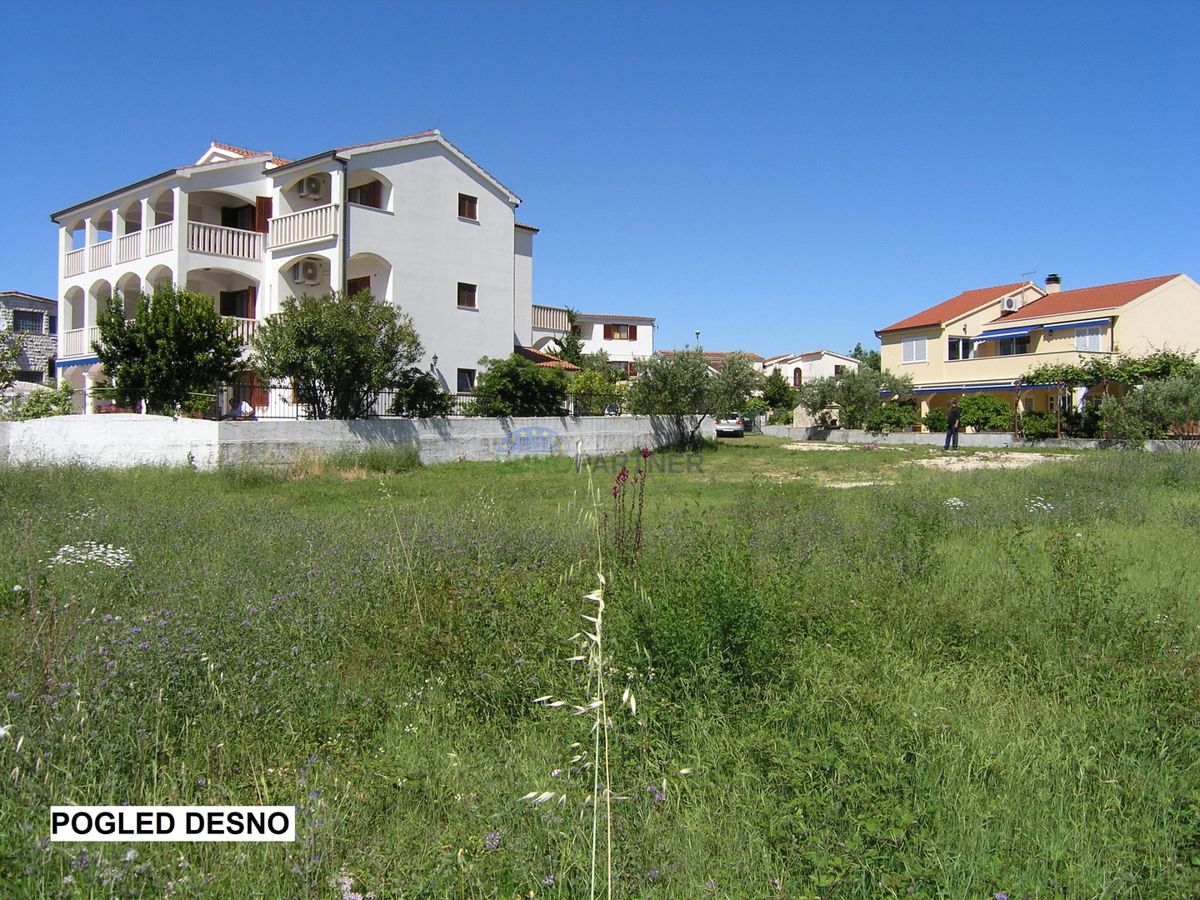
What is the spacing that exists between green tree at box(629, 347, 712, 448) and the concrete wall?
636 centimetres

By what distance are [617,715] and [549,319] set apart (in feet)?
110

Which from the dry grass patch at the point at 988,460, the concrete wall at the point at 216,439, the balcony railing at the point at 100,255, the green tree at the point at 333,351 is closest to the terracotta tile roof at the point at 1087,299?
the dry grass patch at the point at 988,460

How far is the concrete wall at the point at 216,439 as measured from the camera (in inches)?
626

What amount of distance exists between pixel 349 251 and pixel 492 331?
5676mm

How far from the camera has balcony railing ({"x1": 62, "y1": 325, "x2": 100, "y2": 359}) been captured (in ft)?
88.1

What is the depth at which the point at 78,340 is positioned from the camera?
2742 cm

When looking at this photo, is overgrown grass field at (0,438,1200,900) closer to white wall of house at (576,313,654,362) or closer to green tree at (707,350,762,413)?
green tree at (707,350,762,413)

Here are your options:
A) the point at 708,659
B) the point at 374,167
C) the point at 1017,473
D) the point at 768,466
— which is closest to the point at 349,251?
the point at 374,167

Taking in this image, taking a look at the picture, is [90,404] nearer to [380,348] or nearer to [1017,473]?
[380,348]

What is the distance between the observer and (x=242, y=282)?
87.9ft

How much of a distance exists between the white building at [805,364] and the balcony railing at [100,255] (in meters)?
48.9

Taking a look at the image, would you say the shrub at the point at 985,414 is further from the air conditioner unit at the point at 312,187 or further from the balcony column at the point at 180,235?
the balcony column at the point at 180,235

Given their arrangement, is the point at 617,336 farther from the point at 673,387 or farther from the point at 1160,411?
the point at 1160,411

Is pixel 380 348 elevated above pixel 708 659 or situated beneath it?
elevated above
